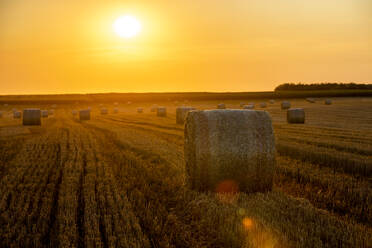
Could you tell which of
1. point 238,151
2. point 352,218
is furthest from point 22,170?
point 352,218

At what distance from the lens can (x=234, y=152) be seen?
661cm

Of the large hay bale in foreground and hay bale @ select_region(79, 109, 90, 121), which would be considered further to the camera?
hay bale @ select_region(79, 109, 90, 121)

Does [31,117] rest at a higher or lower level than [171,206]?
higher

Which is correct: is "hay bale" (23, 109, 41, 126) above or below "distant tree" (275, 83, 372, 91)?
below

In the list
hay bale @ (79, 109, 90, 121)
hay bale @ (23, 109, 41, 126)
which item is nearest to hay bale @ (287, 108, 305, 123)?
hay bale @ (23, 109, 41, 126)

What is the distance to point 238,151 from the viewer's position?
6605 millimetres

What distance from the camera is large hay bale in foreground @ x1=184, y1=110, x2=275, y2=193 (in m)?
6.60

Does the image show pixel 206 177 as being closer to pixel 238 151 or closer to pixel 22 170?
pixel 238 151

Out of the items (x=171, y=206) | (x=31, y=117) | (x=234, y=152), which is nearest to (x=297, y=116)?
(x=234, y=152)

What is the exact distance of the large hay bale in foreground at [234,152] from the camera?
660 centimetres

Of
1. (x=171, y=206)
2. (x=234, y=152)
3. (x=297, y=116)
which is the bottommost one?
(x=171, y=206)

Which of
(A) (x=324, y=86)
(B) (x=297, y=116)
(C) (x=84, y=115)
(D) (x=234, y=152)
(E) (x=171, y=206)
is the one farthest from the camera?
(A) (x=324, y=86)

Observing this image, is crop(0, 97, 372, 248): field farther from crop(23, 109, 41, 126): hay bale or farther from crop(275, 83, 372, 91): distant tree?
crop(275, 83, 372, 91): distant tree

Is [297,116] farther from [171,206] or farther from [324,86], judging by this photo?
[324,86]
